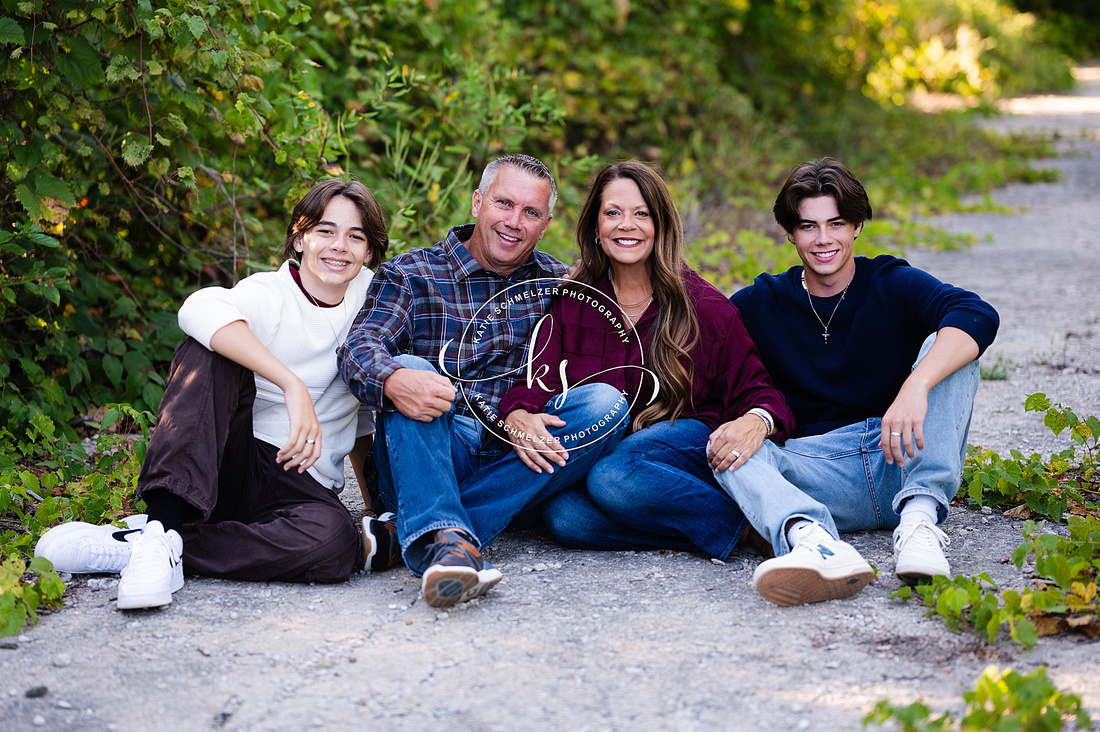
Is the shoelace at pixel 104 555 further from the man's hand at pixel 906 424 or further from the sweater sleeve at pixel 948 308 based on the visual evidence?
the sweater sleeve at pixel 948 308

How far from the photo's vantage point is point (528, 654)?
238 centimetres

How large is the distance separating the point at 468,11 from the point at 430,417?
Result: 4208 mm

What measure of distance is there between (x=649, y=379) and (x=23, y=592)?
5.87 ft

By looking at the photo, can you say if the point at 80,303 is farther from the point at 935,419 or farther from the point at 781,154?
the point at 781,154

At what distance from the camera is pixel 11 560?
8.57ft

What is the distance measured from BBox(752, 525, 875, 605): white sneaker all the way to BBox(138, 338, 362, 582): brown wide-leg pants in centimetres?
116

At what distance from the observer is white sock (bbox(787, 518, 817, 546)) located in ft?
8.60

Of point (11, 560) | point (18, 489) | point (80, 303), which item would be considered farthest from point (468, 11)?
point (11, 560)

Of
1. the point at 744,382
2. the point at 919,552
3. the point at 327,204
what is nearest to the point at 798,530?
the point at 919,552

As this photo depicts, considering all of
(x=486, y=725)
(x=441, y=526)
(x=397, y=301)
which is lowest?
(x=486, y=725)

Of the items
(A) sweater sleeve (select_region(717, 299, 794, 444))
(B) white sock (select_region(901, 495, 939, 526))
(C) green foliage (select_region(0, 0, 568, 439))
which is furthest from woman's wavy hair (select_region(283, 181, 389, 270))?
(B) white sock (select_region(901, 495, 939, 526))

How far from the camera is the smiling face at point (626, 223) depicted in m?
3.10

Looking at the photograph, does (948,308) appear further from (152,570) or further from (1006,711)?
(152,570)

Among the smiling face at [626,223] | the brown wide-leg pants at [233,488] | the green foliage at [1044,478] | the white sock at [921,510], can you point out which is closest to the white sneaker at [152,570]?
the brown wide-leg pants at [233,488]
